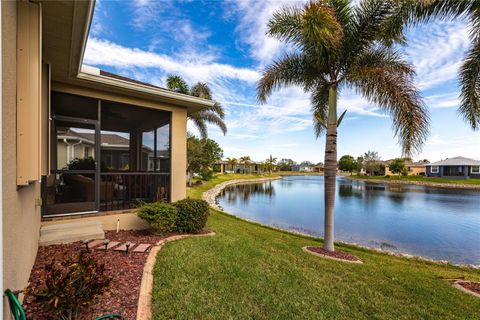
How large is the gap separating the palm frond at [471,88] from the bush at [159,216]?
7.69 metres

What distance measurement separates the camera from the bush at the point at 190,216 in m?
6.02

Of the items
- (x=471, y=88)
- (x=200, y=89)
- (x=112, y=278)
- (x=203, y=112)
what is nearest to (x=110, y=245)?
(x=112, y=278)

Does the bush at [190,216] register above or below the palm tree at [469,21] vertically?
below

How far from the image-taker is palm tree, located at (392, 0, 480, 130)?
16.2ft

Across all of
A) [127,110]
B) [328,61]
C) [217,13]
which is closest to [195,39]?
[217,13]

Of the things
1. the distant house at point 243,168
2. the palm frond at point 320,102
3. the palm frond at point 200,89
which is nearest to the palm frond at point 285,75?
the palm frond at point 320,102

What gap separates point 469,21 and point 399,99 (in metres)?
2.09

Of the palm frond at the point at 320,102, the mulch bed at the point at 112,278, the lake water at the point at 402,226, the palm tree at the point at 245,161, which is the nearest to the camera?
the mulch bed at the point at 112,278

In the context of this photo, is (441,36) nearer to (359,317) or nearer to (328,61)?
(328,61)

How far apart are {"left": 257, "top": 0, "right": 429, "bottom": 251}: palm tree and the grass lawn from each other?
7.54ft

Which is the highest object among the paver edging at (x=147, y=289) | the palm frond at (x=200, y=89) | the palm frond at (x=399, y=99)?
the palm frond at (x=200, y=89)

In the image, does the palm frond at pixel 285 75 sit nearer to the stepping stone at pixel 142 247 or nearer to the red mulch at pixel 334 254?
the red mulch at pixel 334 254

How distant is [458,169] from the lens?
172ft

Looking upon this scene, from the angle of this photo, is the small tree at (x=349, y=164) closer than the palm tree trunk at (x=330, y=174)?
No
